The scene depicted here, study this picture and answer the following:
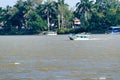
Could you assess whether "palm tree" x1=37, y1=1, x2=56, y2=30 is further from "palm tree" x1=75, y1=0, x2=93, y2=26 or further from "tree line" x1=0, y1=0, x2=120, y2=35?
"palm tree" x1=75, y1=0, x2=93, y2=26

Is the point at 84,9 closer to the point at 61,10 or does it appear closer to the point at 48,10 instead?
the point at 61,10

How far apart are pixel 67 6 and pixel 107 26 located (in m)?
19.5

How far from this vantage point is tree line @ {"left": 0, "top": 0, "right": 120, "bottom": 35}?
158875 millimetres

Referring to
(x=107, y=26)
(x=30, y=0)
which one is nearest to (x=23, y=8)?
(x=30, y=0)

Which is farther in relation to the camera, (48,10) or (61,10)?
(48,10)

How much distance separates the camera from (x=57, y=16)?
16600 cm

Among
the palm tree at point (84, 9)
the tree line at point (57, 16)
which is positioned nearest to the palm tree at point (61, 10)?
the tree line at point (57, 16)

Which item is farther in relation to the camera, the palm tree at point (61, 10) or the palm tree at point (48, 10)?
the palm tree at point (48, 10)

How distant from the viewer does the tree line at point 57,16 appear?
159 meters

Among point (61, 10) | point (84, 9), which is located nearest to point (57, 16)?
point (61, 10)

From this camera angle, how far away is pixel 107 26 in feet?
524

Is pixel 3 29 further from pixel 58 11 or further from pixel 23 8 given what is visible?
pixel 58 11

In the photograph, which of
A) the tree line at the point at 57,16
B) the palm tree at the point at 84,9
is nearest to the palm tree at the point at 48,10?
the tree line at the point at 57,16

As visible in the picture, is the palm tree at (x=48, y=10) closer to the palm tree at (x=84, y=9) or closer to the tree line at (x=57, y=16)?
the tree line at (x=57, y=16)
